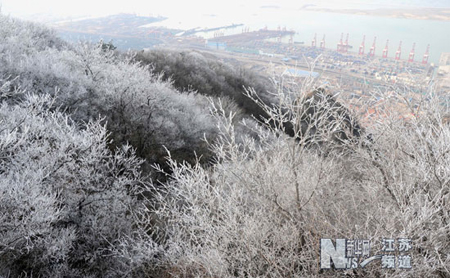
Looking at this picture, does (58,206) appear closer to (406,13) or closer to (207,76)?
(207,76)

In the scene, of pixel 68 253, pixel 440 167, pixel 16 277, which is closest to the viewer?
pixel 440 167

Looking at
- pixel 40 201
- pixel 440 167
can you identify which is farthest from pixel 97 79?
pixel 440 167

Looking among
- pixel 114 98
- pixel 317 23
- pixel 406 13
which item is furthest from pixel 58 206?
pixel 406 13

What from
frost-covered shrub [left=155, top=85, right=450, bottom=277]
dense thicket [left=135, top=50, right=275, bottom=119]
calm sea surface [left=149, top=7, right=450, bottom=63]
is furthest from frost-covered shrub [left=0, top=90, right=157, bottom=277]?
calm sea surface [left=149, top=7, right=450, bottom=63]

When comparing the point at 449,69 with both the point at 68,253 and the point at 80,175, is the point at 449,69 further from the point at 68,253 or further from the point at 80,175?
the point at 68,253

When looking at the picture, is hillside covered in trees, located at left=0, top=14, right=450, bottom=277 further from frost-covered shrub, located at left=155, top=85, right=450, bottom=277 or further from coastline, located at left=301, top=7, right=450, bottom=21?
coastline, located at left=301, top=7, right=450, bottom=21

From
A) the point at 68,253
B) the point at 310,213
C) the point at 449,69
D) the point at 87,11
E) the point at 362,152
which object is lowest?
the point at 68,253
